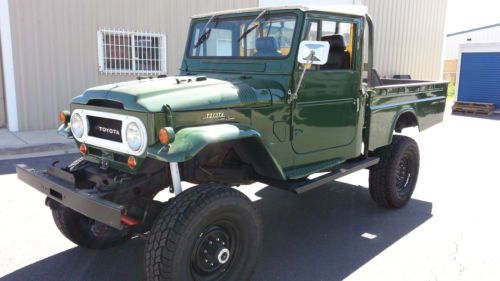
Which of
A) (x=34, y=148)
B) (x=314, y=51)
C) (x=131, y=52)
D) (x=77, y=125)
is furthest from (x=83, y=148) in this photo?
(x=131, y=52)

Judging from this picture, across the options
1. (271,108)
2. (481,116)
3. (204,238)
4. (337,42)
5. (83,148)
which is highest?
(337,42)

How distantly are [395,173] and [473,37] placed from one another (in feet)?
96.5

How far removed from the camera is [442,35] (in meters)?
17.2

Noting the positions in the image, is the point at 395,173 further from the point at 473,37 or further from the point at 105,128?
the point at 473,37

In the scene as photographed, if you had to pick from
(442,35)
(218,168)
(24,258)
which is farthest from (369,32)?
(442,35)

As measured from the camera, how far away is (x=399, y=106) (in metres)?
4.92

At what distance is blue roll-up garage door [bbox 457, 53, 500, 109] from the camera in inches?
602

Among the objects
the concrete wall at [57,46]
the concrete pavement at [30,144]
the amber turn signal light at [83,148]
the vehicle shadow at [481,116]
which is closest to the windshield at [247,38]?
the amber turn signal light at [83,148]

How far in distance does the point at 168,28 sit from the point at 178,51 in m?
0.57

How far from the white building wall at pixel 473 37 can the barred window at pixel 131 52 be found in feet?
61.4

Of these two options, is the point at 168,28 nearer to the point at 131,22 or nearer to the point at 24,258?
the point at 131,22

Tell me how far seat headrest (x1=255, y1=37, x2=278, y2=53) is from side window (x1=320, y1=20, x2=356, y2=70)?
0.53 m

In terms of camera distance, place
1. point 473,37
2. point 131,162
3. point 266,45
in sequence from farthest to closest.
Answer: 1. point 473,37
2. point 266,45
3. point 131,162

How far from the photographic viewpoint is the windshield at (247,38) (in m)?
3.73
